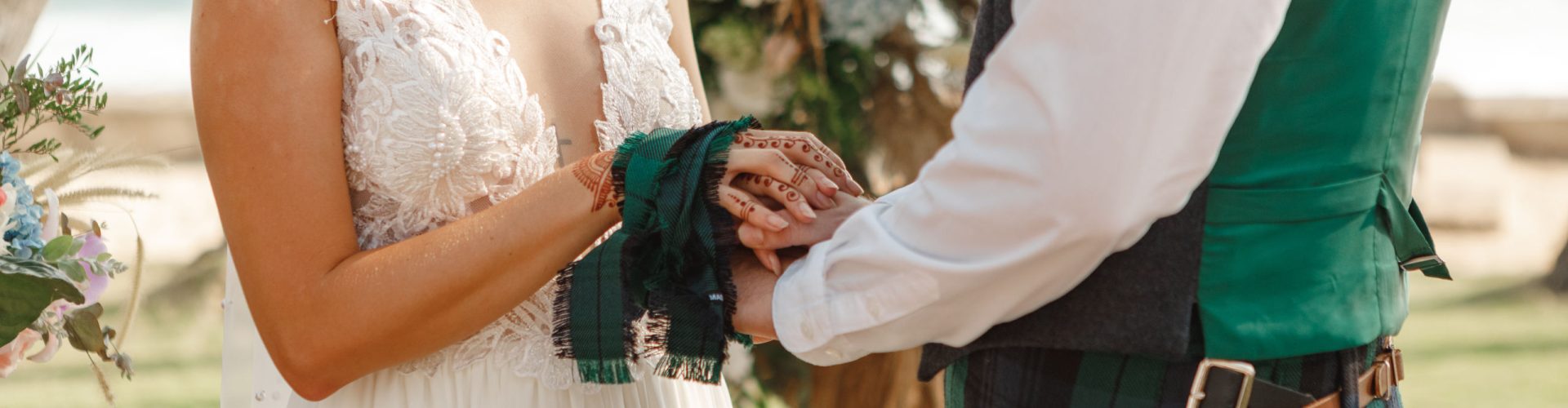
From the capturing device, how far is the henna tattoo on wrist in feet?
4.81

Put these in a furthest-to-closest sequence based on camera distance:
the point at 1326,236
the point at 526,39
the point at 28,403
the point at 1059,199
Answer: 1. the point at 28,403
2. the point at 526,39
3. the point at 1326,236
4. the point at 1059,199

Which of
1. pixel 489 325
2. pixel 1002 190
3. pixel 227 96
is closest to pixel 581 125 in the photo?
pixel 489 325

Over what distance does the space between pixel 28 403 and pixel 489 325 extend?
532cm

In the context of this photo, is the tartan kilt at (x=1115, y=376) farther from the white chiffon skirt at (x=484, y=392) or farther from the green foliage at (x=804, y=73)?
the green foliage at (x=804, y=73)

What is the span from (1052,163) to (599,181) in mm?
609

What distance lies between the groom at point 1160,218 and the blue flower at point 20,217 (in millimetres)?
812

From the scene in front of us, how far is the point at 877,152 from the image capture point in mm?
2607

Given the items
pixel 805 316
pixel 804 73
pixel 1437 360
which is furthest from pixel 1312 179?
pixel 1437 360

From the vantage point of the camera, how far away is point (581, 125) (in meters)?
1.73

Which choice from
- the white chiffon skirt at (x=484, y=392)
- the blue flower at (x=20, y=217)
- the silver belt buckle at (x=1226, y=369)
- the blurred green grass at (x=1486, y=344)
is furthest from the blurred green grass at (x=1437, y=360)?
the silver belt buckle at (x=1226, y=369)

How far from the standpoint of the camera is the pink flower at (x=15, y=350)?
4.49 feet

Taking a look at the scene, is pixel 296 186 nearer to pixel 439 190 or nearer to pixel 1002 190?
pixel 439 190

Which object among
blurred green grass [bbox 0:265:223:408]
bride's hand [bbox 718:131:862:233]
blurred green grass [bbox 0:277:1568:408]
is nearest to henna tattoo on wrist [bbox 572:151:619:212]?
bride's hand [bbox 718:131:862:233]

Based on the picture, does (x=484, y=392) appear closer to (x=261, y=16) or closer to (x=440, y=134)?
(x=440, y=134)
